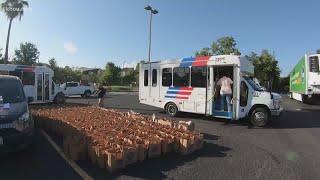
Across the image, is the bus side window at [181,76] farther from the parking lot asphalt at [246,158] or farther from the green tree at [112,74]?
the green tree at [112,74]

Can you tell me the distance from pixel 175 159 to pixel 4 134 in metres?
3.72

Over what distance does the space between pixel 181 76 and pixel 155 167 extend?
9.59 metres

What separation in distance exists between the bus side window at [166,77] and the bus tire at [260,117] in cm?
443

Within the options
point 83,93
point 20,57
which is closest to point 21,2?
point 83,93

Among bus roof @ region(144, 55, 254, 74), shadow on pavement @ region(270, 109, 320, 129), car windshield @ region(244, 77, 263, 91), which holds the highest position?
bus roof @ region(144, 55, 254, 74)

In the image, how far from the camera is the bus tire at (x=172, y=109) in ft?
57.3

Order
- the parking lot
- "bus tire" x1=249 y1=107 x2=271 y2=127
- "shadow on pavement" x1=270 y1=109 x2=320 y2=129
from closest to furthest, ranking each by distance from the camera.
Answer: the parking lot < "bus tire" x1=249 y1=107 x2=271 y2=127 < "shadow on pavement" x1=270 y1=109 x2=320 y2=129

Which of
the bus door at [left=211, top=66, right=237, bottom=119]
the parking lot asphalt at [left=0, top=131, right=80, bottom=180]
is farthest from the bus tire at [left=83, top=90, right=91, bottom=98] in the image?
the parking lot asphalt at [left=0, top=131, right=80, bottom=180]

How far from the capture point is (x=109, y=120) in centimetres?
1198

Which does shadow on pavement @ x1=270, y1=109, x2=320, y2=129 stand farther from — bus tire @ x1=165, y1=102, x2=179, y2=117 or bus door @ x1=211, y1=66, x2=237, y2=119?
bus tire @ x1=165, y1=102, x2=179, y2=117

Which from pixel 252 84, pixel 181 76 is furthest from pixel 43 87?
pixel 252 84

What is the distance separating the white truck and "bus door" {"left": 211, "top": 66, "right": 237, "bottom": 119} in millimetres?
23308

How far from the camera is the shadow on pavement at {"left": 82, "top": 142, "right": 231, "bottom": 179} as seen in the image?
7285 mm

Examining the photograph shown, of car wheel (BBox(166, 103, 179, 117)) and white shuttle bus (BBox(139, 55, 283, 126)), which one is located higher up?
white shuttle bus (BBox(139, 55, 283, 126))
